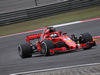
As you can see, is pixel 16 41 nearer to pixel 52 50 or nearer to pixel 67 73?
pixel 52 50

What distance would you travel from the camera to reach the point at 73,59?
827 centimetres

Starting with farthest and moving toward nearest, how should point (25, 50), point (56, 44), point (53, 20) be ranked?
point (53, 20)
point (25, 50)
point (56, 44)

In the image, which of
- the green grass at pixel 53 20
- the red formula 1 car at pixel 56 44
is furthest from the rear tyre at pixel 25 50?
the green grass at pixel 53 20

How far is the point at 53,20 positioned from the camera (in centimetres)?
2058

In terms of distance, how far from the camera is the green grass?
772 inches

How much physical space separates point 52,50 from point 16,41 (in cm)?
691

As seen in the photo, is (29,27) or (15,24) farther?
(15,24)

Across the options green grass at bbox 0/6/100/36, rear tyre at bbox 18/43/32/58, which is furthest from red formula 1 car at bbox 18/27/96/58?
green grass at bbox 0/6/100/36

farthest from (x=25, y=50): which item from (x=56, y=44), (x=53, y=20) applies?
(x=53, y=20)

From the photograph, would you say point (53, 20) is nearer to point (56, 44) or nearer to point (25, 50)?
point (25, 50)

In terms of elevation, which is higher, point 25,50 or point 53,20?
point 53,20

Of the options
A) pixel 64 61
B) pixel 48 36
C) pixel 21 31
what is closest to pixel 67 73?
pixel 64 61

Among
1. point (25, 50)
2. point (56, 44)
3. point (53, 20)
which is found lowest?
point (25, 50)

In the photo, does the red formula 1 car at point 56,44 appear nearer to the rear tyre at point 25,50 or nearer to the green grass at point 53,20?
the rear tyre at point 25,50
